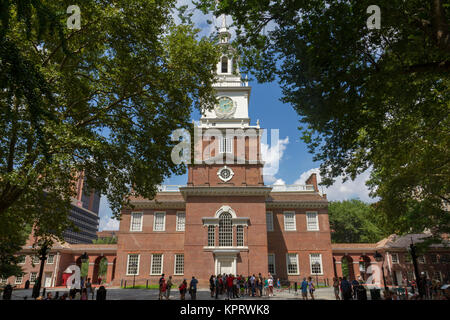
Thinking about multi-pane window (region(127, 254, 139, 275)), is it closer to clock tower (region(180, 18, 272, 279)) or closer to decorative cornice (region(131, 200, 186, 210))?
decorative cornice (region(131, 200, 186, 210))

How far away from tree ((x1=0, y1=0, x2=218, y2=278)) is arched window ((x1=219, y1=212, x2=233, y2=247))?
14016 millimetres

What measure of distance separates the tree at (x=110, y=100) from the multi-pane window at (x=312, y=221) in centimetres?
2307

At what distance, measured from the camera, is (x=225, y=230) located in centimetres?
2798

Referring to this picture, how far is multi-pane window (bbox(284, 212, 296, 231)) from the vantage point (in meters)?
33.4

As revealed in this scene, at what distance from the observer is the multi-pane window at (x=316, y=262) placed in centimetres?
3166

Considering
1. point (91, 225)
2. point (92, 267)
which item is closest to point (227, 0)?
point (92, 267)

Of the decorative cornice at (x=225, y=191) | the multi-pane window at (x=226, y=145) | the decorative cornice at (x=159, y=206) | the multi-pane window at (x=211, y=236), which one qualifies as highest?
the multi-pane window at (x=226, y=145)

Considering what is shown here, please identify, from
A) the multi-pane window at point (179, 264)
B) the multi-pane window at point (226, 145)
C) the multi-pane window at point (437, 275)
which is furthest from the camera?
the multi-pane window at point (437, 275)

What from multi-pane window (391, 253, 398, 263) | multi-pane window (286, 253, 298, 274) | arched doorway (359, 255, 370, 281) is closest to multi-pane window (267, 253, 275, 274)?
multi-pane window (286, 253, 298, 274)

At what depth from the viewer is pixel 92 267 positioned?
37.0 metres

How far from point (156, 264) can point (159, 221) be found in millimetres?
4745

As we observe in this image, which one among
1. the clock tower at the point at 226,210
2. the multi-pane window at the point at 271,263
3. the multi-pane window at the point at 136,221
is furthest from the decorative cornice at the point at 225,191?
the multi-pane window at the point at 136,221

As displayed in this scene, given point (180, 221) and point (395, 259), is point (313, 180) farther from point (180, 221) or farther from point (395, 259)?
point (180, 221)

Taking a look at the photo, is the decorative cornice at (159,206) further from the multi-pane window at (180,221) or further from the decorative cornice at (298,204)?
the decorative cornice at (298,204)
